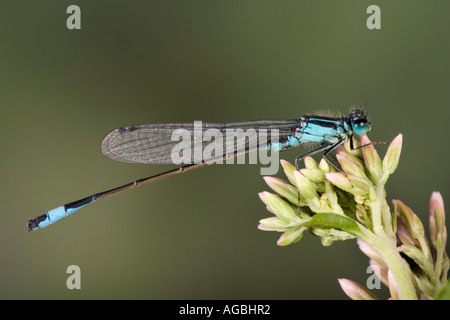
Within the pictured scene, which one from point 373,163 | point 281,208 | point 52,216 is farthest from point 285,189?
point 52,216

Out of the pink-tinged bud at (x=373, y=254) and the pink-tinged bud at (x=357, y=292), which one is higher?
the pink-tinged bud at (x=373, y=254)

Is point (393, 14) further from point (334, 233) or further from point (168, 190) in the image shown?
point (334, 233)

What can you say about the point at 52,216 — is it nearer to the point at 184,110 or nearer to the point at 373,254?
the point at 184,110

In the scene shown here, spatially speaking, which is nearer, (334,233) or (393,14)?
(334,233)

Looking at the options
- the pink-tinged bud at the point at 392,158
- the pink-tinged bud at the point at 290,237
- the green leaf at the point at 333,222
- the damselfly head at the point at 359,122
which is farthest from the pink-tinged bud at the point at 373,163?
the damselfly head at the point at 359,122

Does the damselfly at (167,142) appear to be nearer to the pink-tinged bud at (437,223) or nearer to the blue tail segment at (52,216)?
the blue tail segment at (52,216)

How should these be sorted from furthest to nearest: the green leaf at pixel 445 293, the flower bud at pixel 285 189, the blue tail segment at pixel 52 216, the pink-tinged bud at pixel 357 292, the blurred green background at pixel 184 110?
the blurred green background at pixel 184 110
the blue tail segment at pixel 52 216
the flower bud at pixel 285 189
the pink-tinged bud at pixel 357 292
the green leaf at pixel 445 293

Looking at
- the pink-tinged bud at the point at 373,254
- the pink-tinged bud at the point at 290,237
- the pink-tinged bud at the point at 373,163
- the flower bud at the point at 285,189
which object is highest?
the pink-tinged bud at the point at 373,163
